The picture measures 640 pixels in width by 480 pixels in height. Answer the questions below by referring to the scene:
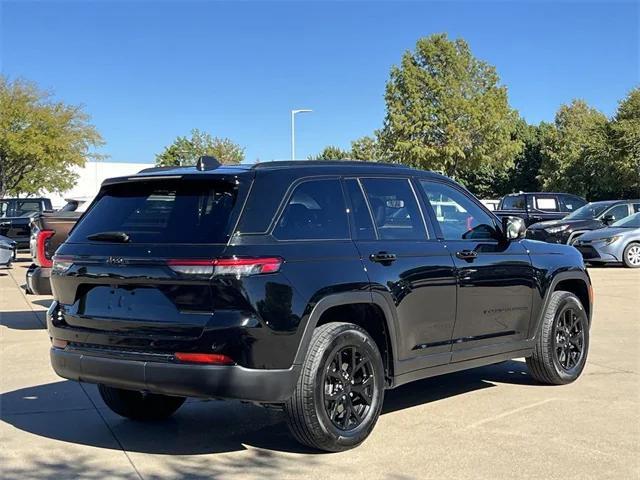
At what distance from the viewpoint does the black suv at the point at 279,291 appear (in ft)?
13.8

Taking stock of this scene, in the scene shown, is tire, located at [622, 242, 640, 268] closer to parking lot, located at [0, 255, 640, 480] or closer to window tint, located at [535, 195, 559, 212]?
window tint, located at [535, 195, 559, 212]

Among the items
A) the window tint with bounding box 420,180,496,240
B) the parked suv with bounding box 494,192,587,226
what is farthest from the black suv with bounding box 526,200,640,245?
the window tint with bounding box 420,180,496,240

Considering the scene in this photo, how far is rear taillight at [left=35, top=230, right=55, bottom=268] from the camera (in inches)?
350

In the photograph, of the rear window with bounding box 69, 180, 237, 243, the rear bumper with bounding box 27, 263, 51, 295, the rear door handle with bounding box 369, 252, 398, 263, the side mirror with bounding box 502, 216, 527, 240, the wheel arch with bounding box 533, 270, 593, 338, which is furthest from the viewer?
the rear bumper with bounding box 27, 263, 51, 295

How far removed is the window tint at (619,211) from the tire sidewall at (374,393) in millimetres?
16797

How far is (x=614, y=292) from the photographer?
13.2 m

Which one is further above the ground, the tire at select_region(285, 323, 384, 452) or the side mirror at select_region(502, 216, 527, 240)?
the side mirror at select_region(502, 216, 527, 240)

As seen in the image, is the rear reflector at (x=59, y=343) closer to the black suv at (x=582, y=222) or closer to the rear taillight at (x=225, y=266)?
the rear taillight at (x=225, y=266)

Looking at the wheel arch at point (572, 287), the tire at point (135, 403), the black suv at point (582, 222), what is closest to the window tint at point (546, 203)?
the black suv at point (582, 222)

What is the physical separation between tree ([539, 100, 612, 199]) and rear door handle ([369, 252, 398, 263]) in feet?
132

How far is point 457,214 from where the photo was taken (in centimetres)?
598

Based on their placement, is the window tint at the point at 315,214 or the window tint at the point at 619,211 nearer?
the window tint at the point at 315,214

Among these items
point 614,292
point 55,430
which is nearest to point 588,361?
point 55,430

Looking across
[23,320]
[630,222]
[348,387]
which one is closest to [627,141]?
[630,222]
